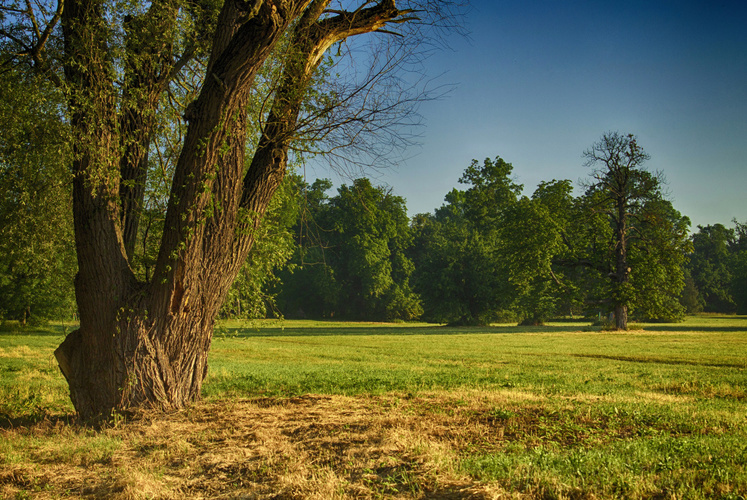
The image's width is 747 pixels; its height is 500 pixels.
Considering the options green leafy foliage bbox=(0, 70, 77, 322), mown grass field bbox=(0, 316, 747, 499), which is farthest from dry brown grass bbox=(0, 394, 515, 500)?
green leafy foliage bbox=(0, 70, 77, 322)

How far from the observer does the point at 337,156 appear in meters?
7.32

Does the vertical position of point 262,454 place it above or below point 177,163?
below

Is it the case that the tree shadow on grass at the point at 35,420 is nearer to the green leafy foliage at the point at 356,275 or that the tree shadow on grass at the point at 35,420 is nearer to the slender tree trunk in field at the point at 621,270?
the slender tree trunk in field at the point at 621,270

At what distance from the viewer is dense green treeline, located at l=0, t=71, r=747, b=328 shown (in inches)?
Answer: 339

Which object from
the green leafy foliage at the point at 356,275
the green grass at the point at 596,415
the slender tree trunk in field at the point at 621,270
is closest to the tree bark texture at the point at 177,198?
the green grass at the point at 596,415

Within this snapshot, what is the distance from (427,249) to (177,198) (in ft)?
233

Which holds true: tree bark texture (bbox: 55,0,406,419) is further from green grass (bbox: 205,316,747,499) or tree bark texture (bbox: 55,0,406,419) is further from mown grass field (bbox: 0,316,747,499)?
green grass (bbox: 205,316,747,499)

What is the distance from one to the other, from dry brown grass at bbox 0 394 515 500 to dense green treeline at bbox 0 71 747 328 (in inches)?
95.4

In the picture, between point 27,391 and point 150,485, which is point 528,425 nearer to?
point 150,485

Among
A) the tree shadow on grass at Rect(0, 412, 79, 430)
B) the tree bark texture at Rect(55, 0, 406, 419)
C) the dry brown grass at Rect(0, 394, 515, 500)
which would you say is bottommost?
the tree shadow on grass at Rect(0, 412, 79, 430)

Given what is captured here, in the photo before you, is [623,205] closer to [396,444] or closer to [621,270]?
[621,270]

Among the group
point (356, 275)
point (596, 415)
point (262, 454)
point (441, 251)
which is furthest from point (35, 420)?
point (356, 275)

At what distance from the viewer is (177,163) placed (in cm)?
691

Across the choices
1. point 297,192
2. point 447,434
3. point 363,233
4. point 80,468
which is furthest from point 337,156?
point 363,233
